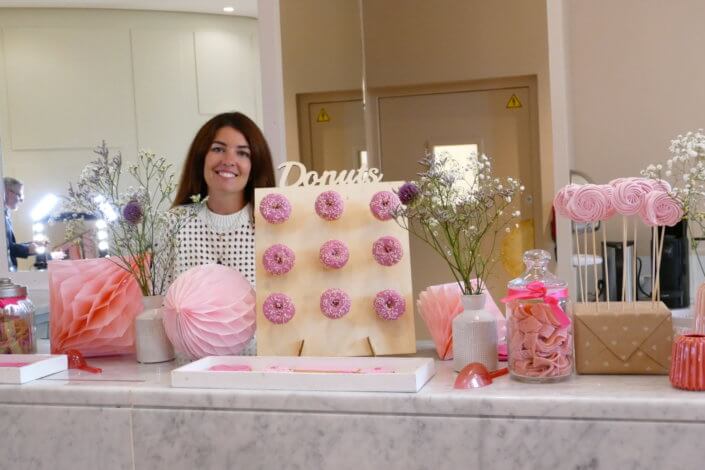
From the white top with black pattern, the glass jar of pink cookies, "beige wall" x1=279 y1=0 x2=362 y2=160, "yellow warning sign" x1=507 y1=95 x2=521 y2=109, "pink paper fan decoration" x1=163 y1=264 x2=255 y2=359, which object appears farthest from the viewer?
"yellow warning sign" x1=507 y1=95 x2=521 y2=109

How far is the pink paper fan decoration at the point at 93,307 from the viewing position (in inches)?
57.7

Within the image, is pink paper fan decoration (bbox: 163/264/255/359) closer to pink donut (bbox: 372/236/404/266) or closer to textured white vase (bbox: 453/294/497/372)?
pink donut (bbox: 372/236/404/266)

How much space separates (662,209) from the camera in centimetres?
115

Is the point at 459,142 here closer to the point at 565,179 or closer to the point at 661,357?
the point at 565,179

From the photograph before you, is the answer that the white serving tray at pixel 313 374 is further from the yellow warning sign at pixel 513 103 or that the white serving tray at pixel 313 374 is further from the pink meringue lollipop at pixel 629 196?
the yellow warning sign at pixel 513 103

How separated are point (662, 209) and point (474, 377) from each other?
374 millimetres

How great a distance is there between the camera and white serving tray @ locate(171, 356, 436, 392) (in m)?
1.10

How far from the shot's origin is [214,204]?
2.01 meters

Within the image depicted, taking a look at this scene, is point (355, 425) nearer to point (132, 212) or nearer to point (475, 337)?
point (475, 337)

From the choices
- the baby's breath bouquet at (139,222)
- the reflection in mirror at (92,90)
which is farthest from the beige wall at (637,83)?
the baby's breath bouquet at (139,222)

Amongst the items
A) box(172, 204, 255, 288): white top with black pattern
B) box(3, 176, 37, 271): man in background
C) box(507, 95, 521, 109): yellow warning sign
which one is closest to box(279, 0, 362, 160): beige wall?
box(507, 95, 521, 109): yellow warning sign

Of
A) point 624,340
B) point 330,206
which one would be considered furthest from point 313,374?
point 624,340

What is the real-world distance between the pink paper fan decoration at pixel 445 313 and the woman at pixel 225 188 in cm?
65

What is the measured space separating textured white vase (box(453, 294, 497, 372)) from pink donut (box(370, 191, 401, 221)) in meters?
0.21
